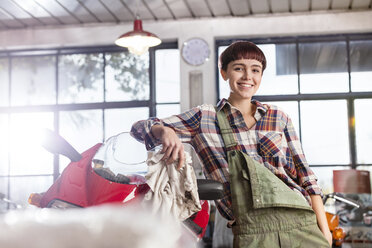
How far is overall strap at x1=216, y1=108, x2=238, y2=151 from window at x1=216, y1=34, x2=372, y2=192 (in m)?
4.60

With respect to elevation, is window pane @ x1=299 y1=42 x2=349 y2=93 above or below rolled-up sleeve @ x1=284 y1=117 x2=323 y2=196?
above

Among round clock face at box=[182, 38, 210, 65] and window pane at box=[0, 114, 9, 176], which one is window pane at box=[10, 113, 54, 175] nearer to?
window pane at box=[0, 114, 9, 176]

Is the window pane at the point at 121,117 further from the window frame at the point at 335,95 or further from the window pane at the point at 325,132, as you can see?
the window pane at the point at 325,132

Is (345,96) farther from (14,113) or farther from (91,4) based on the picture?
(14,113)

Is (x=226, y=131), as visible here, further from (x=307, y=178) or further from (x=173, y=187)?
(x=173, y=187)

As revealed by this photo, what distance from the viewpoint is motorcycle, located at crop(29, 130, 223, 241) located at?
1.08 m

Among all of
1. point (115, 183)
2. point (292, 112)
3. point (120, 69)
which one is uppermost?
point (120, 69)

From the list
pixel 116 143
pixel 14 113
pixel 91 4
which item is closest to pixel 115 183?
pixel 116 143

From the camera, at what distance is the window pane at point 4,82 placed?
6.39 meters

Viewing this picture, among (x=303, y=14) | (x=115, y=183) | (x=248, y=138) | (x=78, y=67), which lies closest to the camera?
(x=115, y=183)

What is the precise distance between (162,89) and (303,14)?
6.07 feet

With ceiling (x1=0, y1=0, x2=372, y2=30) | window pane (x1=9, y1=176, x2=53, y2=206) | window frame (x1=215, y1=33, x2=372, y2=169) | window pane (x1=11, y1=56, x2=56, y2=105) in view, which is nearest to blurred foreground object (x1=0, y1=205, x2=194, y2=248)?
ceiling (x1=0, y1=0, x2=372, y2=30)

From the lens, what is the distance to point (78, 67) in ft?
20.5

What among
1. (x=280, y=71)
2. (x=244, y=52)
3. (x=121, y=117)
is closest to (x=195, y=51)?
(x=280, y=71)
